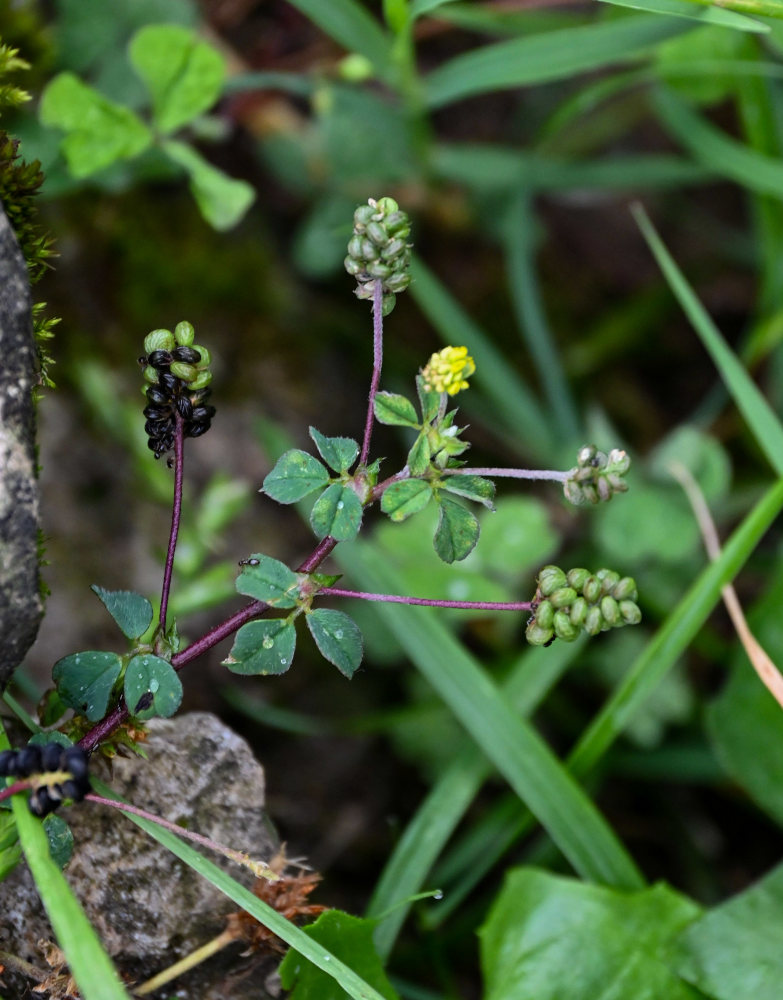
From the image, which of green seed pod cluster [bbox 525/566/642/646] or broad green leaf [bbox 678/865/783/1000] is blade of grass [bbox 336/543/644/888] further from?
green seed pod cluster [bbox 525/566/642/646]

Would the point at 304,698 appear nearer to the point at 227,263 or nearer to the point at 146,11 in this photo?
the point at 227,263

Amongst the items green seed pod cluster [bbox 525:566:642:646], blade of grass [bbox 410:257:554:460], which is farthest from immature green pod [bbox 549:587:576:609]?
blade of grass [bbox 410:257:554:460]

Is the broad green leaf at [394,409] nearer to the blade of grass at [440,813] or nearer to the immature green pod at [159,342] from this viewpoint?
the immature green pod at [159,342]

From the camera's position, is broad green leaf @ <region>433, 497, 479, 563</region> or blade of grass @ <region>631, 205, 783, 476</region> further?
blade of grass @ <region>631, 205, 783, 476</region>

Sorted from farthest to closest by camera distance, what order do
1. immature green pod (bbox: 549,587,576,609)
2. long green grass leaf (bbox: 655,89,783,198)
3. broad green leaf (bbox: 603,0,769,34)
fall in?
long green grass leaf (bbox: 655,89,783,198)
broad green leaf (bbox: 603,0,769,34)
immature green pod (bbox: 549,587,576,609)

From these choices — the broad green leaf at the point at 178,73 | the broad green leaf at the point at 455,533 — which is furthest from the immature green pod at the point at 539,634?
the broad green leaf at the point at 178,73

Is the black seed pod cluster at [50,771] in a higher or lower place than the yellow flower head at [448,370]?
lower

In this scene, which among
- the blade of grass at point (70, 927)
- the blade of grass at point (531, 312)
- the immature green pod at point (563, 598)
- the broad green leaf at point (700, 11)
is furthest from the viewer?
the blade of grass at point (531, 312)
